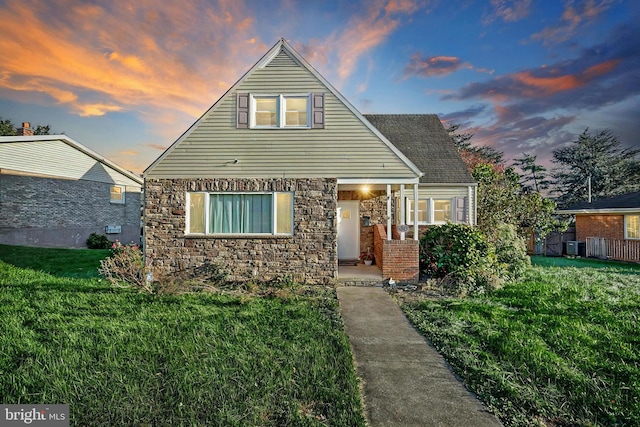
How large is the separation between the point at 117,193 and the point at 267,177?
1627 centimetres

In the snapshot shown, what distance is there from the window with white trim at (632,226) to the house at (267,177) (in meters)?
14.1

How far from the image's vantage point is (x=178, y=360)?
3867 mm

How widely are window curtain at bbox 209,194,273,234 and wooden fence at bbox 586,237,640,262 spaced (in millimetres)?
17666

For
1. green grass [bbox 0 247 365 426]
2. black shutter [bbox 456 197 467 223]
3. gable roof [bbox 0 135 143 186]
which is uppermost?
gable roof [bbox 0 135 143 186]

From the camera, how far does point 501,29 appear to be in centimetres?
1267

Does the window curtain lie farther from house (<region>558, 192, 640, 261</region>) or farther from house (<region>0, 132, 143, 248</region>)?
house (<region>558, 192, 640, 261</region>)

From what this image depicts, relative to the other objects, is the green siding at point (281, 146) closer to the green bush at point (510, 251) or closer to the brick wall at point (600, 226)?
the green bush at point (510, 251)

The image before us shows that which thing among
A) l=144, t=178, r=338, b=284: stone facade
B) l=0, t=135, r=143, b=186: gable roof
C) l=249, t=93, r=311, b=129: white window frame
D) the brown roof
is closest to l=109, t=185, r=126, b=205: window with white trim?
l=0, t=135, r=143, b=186: gable roof

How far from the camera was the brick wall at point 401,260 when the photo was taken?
8.79 metres

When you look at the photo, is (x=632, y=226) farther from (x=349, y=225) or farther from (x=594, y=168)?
(x=594, y=168)

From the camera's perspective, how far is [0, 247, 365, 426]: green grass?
9.48ft

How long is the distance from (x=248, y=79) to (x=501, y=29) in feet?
37.9

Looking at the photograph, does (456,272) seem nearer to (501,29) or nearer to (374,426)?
(374,426)

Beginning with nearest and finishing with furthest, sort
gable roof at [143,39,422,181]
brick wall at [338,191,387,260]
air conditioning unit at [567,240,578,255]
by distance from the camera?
gable roof at [143,39,422,181]
brick wall at [338,191,387,260]
air conditioning unit at [567,240,578,255]
